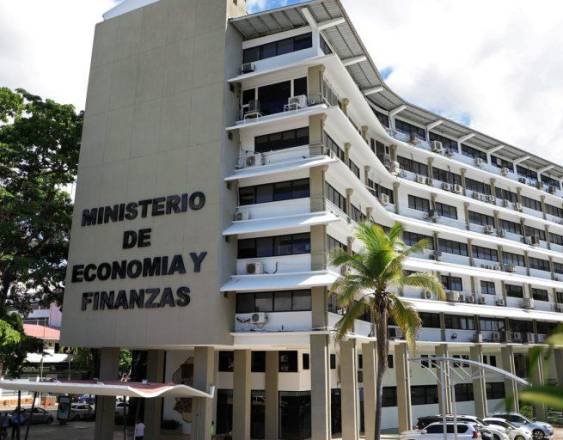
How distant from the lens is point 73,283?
3303 centimetres

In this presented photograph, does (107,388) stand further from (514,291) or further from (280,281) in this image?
(514,291)

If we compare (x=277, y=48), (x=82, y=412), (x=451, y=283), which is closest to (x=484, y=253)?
(x=451, y=283)

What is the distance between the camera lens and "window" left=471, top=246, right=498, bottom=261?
46.5 meters

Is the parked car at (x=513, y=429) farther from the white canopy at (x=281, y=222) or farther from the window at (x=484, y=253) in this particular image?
the window at (x=484, y=253)

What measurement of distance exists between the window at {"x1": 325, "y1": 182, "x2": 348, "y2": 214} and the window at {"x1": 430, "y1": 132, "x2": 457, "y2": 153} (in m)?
17.7

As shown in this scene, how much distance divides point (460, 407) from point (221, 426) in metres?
21.5

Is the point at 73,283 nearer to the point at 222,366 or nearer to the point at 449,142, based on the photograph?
the point at 222,366

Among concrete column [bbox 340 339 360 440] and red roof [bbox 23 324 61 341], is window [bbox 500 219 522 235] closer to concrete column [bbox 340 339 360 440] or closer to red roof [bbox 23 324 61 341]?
concrete column [bbox 340 339 360 440]

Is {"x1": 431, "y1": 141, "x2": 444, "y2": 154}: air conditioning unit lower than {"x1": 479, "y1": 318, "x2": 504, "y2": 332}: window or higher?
higher

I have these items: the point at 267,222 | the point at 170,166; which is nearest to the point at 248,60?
the point at 170,166

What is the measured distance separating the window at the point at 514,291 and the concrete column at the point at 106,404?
111 feet

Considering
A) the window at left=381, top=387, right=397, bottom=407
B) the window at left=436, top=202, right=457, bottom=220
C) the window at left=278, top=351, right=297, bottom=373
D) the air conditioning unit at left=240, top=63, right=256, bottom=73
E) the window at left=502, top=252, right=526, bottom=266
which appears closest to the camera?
the air conditioning unit at left=240, top=63, right=256, bottom=73

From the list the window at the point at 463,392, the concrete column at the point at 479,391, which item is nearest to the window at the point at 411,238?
the concrete column at the point at 479,391

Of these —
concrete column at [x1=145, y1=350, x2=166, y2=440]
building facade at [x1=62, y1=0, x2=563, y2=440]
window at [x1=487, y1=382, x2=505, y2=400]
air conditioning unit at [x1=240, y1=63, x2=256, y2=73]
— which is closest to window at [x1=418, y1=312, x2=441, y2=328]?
building facade at [x1=62, y1=0, x2=563, y2=440]
